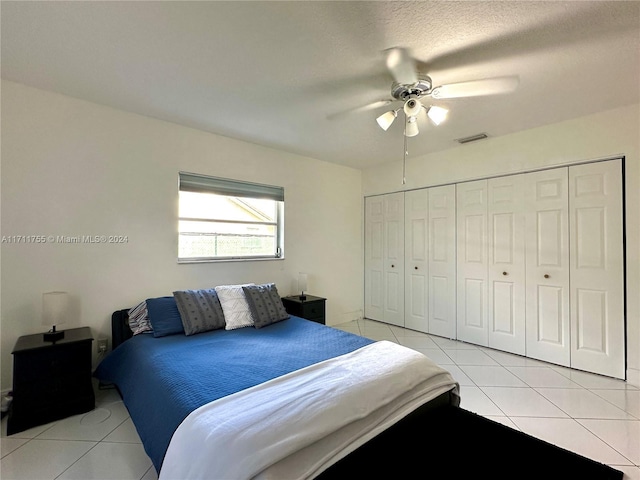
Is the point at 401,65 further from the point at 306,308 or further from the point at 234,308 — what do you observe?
the point at 306,308

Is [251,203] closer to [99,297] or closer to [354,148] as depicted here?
[354,148]

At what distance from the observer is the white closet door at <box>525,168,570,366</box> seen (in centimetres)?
309

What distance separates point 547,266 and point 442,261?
3.81 ft

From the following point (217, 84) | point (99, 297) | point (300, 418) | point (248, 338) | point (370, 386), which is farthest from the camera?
point (99, 297)

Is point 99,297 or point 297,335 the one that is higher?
point 99,297

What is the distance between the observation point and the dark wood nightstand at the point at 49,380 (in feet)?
6.64

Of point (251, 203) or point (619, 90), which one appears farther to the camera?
point (251, 203)

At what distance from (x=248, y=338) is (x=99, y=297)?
143 centimetres

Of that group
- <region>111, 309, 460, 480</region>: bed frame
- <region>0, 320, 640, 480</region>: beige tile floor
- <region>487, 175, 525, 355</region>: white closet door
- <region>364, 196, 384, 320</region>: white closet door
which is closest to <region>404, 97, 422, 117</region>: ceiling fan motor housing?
<region>487, 175, 525, 355</region>: white closet door

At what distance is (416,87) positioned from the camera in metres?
2.16

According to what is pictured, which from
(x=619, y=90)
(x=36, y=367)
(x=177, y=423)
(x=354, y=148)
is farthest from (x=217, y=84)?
(x=619, y=90)

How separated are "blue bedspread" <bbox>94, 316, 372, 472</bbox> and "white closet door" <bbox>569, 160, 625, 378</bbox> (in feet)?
7.90

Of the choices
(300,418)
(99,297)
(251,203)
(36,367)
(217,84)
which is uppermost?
(217,84)

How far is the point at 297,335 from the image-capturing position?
101 inches
